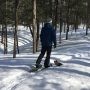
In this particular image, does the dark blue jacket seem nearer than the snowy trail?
No

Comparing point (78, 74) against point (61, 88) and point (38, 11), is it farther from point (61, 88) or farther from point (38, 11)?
point (38, 11)

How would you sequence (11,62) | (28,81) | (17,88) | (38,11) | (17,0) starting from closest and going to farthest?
1. (17,88)
2. (28,81)
3. (11,62)
4. (17,0)
5. (38,11)

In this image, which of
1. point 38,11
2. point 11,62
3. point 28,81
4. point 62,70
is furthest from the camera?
point 38,11

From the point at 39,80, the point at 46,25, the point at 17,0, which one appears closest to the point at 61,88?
the point at 39,80

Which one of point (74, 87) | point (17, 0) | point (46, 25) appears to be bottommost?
point (74, 87)

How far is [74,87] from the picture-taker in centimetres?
960

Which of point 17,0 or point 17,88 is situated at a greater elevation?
point 17,0

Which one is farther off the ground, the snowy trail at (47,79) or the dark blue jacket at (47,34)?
the dark blue jacket at (47,34)

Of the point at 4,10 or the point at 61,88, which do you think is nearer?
the point at 61,88

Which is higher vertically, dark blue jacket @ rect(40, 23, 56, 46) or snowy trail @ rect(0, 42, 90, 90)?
dark blue jacket @ rect(40, 23, 56, 46)

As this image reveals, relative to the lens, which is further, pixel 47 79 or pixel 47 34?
pixel 47 34

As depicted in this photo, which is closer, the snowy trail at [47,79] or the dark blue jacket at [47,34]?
the snowy trail at [47,79]

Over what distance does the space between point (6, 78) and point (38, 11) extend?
84.0 ft

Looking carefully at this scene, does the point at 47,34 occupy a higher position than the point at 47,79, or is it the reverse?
the point at 47,34
